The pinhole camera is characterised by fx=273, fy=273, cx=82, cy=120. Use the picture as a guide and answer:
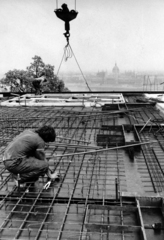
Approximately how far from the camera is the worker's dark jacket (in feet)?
14.9

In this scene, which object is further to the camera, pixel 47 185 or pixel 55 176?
pixel 55 176

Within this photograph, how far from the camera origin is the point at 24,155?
15.0ft

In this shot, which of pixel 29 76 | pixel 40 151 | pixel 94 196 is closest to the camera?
pixel 94 196

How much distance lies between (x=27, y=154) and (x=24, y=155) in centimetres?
7

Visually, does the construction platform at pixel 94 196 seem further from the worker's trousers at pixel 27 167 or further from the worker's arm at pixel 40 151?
the worker's arm at pixel 40 151

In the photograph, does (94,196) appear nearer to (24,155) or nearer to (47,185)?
(47,185)

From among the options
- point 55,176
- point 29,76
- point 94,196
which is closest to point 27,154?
point 55,176

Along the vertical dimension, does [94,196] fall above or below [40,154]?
below

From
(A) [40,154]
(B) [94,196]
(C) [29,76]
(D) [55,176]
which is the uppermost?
(C) [29,76]

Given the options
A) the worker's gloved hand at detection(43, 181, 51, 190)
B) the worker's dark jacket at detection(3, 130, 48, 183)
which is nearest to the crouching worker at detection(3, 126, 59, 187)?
the worker's dark jacket at detection(3, 130, 48, 183)

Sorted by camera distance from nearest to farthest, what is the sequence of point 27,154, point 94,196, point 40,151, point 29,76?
1. point 94,196
2. point 27,154
3. point 40,151
4. point 29,76

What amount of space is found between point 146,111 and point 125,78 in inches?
1327

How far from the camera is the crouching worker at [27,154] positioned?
4.53 meters

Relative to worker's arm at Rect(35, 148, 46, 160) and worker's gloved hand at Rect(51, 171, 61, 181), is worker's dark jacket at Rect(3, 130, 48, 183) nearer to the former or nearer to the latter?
worker's arm at Rect(35, 148, 46, 160)
